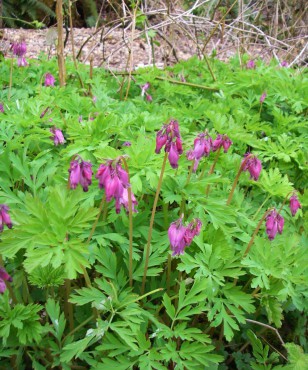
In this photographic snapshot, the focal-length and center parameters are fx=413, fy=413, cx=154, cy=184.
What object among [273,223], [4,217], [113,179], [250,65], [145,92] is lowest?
[250,65]

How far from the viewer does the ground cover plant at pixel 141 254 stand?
5.11 ft

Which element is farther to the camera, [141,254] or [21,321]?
[141,254]

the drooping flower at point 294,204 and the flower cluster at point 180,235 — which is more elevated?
the flower cluster at point 180,235

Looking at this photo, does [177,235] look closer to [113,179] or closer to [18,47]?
[113,179]

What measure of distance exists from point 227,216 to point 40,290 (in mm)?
951

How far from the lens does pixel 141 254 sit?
2.06 m

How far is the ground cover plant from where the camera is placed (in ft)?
5.11

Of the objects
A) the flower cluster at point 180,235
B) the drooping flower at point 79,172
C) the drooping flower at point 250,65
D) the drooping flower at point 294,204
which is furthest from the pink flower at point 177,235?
the drooping flower at point 250,65

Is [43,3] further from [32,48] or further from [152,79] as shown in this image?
[152,79]

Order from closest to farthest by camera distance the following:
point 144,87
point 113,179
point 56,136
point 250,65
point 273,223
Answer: point 113,179
point 273,223
point 56,136
point 144,87
point 250,65

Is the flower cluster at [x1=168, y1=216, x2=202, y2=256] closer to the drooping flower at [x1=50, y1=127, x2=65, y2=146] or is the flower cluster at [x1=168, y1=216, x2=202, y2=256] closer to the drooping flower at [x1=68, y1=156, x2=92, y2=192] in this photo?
the drooping flower at [x1=68, y1=156, x2=92, y2=192]

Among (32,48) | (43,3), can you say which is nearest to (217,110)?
(32,48)

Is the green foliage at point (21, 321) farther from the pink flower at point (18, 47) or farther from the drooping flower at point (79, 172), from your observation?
the pink flower at point (18, 47)

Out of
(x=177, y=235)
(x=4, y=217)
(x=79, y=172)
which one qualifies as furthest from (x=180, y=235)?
(x=4, y=217)
